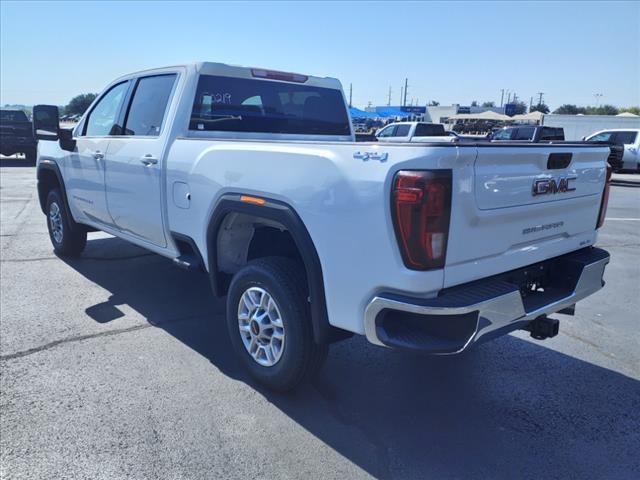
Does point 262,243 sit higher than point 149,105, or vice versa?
point 149,105

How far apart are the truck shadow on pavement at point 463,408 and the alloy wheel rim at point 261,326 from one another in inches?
11.1

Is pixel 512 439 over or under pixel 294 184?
under

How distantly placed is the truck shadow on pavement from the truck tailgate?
100 cm

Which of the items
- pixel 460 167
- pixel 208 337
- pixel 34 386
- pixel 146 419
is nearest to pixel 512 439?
pixel 460 167

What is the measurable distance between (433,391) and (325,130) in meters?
2.72

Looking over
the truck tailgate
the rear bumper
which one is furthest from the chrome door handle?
the truck tailgate

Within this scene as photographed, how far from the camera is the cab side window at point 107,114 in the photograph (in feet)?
17.1

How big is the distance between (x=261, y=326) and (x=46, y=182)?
4708 millimetres

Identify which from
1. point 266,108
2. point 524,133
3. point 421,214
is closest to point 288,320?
point 421,214

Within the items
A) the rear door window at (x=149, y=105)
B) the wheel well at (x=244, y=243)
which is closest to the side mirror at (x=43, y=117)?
the rear door window at (x=149, y=105)

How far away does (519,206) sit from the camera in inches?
114

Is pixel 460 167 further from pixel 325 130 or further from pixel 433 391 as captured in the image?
pixel 325 130

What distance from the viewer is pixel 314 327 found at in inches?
120

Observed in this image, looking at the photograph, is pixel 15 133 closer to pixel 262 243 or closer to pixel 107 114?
pixel 107 114
